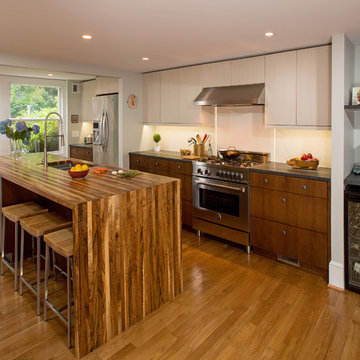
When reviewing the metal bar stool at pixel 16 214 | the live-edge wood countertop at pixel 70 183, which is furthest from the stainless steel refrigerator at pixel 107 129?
the metal bar stool at pixel 16 214

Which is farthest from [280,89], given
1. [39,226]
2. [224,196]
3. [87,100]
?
[87,100]

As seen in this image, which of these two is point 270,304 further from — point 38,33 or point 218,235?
point 38,33

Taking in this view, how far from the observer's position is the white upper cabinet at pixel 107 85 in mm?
5220

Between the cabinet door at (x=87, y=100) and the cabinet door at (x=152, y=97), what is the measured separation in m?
1.68

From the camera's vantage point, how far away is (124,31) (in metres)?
2.87

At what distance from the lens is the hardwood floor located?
221 cm

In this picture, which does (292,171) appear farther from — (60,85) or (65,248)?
(60,85)

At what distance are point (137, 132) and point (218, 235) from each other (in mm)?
2321

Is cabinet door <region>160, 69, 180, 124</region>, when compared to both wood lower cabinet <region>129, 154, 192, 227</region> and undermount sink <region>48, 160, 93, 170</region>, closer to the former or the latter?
wood lower cabinet <region>129, 154, 192, 227</region>

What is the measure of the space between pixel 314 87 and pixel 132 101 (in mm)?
2891

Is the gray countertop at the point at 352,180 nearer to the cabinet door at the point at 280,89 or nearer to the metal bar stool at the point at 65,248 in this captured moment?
the cabinet door at the point at 280,89

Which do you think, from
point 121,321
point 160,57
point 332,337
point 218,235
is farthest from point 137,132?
point 332,337

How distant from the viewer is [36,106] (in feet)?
20.7

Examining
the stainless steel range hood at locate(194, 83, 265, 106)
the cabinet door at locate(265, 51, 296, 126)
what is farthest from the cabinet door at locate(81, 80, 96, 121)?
the cabinet door at locate(265, 51, 296, 126)
